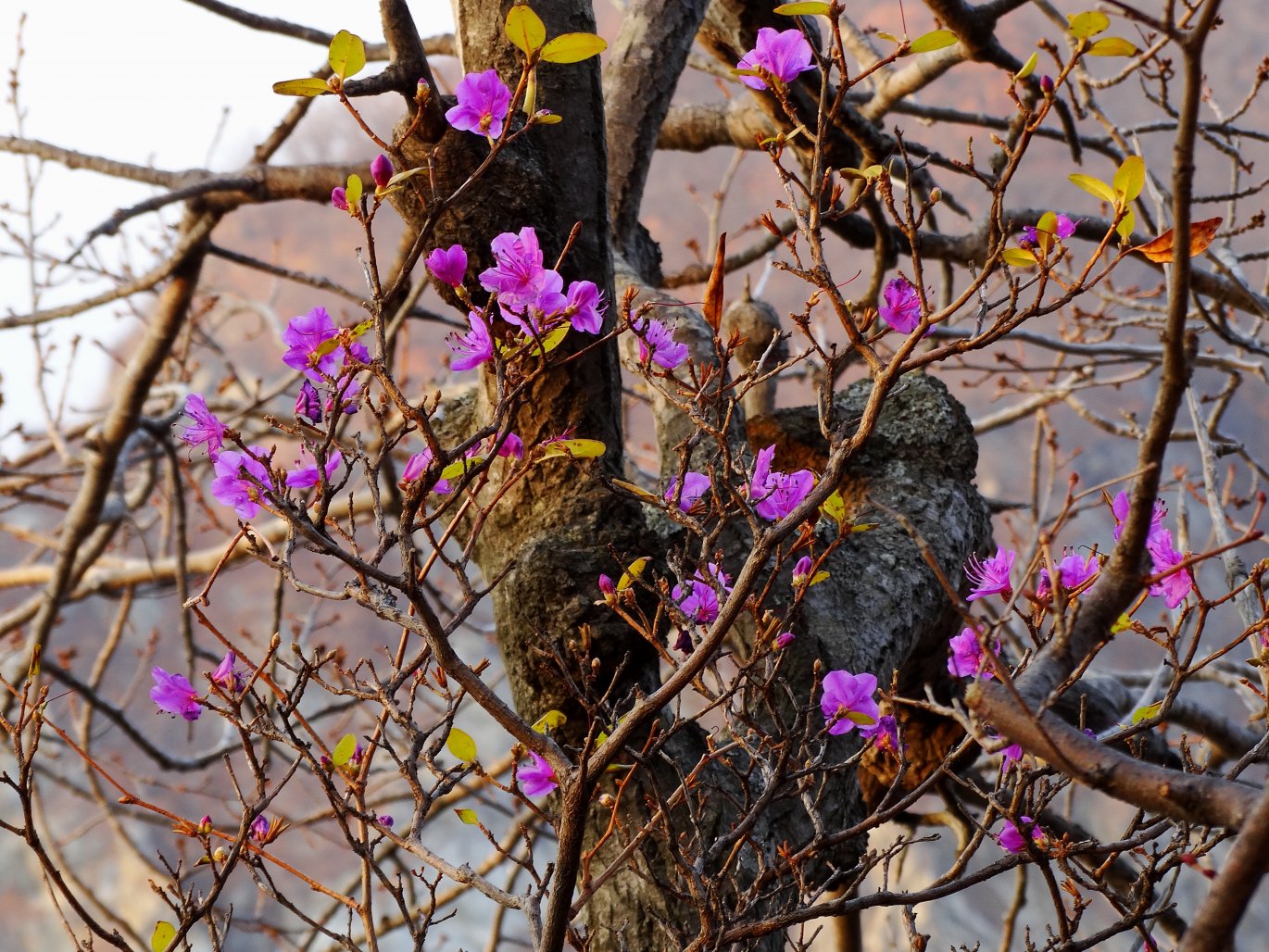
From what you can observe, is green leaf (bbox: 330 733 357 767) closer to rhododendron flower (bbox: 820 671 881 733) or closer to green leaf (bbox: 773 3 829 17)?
rhododendron flower (bbox: 820 671 881 733)

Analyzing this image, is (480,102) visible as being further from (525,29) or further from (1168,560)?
(1168,560)

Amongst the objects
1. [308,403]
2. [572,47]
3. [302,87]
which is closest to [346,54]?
[302,87]

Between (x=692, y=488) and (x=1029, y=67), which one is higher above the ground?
(x=1029, y=67)

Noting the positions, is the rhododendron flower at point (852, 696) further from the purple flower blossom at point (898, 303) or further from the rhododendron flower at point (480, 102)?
the rhododendron flower at point (480, 102)

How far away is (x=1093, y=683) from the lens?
2.01 m

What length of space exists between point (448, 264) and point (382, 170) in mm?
91

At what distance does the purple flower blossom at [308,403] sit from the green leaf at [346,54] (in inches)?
9.8

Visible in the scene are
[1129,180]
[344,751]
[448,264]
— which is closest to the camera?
[1129,180]

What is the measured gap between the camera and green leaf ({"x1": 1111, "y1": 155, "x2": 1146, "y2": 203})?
71cm

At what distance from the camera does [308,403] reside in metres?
0.83

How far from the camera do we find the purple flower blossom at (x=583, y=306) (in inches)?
32.2

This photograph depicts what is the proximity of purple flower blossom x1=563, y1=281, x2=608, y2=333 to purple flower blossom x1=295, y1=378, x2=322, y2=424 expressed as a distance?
0.22 metres

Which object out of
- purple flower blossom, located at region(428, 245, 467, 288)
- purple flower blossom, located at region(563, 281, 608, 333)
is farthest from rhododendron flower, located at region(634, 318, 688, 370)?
purple flower blossom, located at region(428, 245, 467, 288)

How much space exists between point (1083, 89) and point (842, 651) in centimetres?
154
